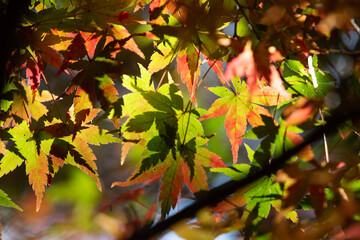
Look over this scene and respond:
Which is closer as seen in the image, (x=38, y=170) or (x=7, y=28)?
(x=7, y=28)

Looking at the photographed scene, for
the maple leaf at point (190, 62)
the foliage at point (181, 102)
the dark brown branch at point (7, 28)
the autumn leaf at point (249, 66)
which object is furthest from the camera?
the maple leaf at point (190, 62)

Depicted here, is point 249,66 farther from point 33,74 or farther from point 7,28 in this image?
point 33,74

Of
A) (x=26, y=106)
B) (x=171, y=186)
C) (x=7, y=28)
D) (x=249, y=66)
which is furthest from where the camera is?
(x=26, y=106)

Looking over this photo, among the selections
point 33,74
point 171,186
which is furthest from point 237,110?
point 33,74

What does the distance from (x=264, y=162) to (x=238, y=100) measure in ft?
0.78

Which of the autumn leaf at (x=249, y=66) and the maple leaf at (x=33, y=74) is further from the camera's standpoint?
the maple leaf at (x=33, y=74)

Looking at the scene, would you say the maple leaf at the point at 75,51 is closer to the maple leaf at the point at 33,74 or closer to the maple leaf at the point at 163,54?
the maple leaf at the point at 33,74

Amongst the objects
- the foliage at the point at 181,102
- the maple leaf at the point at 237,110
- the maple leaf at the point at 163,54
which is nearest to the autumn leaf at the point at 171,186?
the foliage at the point at 181,102

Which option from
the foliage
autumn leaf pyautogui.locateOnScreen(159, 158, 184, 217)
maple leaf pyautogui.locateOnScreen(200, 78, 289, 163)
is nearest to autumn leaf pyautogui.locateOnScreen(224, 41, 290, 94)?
the foliage

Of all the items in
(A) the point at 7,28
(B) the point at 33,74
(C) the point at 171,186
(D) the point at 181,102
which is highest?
(A) the point at 7,28

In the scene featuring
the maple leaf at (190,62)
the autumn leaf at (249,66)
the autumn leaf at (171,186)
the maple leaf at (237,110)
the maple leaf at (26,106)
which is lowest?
the autumn leaf at (171,186)

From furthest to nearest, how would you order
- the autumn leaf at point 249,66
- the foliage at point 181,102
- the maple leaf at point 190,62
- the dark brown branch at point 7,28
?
the maple leaf at point 190,62 → the foliage at point 181,102 → the autumn leaf at point 249,66 → the dark brown branch at point 7,28

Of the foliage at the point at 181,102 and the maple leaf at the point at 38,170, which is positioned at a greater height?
the foliage at the point at 181,102

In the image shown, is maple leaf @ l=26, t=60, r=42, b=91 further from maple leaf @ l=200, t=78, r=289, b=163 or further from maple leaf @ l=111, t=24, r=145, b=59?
maple leaf @ l=200, t=78, r=289, b=163
